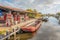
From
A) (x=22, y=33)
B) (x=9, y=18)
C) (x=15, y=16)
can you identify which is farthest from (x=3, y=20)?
(x=22, y=33)

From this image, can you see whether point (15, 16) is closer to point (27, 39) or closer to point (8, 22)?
point (8, 22)

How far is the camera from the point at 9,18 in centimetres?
2888

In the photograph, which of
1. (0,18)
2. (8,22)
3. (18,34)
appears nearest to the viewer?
(18,34)

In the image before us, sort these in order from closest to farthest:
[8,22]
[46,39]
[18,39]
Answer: [18,39], [46,39], [8,22]

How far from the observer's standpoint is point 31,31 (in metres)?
27.0

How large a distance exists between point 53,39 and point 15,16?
49.5 feet

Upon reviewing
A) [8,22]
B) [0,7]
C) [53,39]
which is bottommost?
[53,39]

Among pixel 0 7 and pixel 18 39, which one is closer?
pixel 18 39

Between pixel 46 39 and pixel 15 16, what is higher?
pixel 15 16

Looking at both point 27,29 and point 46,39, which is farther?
point 27,29

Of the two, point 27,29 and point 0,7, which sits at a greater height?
point 0,7

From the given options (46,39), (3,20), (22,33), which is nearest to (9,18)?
(22,33)

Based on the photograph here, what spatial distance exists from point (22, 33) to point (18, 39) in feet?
17.0

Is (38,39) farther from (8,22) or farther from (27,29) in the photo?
(8,22)
